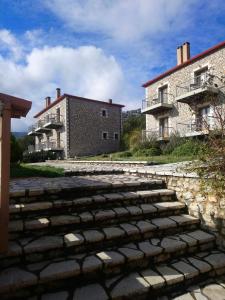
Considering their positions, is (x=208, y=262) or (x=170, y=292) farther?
(x=208, y=262)

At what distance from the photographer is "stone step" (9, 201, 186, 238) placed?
2680 mm

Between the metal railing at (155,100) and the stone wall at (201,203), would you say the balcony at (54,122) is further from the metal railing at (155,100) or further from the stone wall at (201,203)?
the stone wall at (201,203)

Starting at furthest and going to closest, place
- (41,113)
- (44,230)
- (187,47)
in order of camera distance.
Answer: (41,113) → (187,47) → (44,230)

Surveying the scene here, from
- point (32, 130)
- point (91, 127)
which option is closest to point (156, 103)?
point (91, 127)

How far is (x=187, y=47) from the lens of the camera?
55.8 feet

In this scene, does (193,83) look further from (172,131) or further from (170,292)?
(170,292)

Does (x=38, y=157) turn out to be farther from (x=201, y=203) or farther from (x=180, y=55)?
(x=201, y=203)

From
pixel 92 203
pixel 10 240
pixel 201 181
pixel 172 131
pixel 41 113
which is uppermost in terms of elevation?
pixel 41 113

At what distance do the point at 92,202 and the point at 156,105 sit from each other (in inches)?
602

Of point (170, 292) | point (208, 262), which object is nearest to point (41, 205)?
point (170, 292)

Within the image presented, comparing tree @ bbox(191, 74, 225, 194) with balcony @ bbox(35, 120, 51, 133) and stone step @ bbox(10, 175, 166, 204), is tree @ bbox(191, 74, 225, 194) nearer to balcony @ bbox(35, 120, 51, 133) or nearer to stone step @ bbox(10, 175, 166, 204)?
stone step @ bbox(10, 175, 166, 204)

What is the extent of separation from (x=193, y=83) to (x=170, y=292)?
1555 cm

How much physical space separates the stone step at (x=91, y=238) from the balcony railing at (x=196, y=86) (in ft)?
39.1

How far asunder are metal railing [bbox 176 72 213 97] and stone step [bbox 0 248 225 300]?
13.2 m
